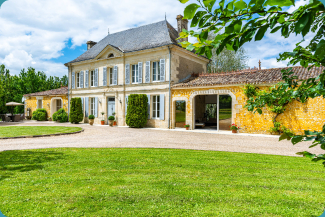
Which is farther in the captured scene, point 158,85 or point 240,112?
point 158,85

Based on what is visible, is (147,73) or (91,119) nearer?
(147,73)

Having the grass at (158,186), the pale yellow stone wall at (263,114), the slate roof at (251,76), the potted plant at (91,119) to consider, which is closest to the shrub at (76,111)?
the potted plant at (91,119)

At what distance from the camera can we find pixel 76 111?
1930 cm

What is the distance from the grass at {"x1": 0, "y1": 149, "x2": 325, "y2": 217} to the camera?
276 cm

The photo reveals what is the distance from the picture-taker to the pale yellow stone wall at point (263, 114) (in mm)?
10709

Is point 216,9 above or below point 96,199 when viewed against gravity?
above

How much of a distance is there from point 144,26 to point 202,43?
751 inches

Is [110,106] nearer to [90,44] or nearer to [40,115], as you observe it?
[90,44]

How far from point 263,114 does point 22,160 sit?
1123 cm

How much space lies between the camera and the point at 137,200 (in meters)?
3.02

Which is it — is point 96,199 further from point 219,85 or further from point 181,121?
point 181,121

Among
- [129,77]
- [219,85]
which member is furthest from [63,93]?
[219,85]

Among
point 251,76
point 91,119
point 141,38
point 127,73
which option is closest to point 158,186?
point 251,76

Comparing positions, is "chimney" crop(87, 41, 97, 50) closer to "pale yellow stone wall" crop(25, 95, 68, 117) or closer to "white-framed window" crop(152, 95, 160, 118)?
"pale yellow stone wall" crop(25, 95, 68, 117)
